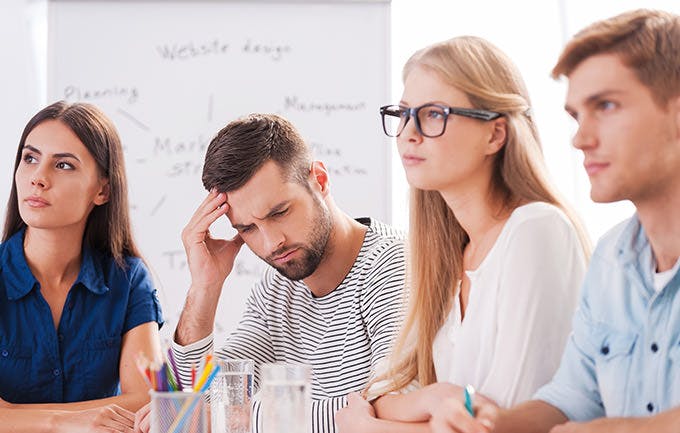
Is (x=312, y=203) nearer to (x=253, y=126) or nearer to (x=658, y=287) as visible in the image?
(x=253, y=126)

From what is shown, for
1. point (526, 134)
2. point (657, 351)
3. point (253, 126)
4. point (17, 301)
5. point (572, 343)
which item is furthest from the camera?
point (17, 301)

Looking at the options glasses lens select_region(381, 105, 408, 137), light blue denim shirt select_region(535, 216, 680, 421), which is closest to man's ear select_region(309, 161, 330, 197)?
glasses lens select_region(381, 105, 408, 137)

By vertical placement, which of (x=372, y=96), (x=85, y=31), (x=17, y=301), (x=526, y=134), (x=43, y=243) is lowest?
(x=17, y=301)

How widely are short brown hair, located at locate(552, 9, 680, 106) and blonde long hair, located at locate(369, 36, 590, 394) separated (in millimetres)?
336

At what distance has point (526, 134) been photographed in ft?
5.40

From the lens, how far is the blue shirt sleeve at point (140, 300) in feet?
7.97

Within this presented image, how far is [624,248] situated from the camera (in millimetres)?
1375

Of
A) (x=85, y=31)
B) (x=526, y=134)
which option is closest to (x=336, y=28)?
(x=85, y=31)

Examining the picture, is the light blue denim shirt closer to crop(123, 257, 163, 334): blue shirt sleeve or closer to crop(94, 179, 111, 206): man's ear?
crop(123, 257, 163, 334): blue shirt sleeve

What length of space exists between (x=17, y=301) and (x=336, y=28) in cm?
161

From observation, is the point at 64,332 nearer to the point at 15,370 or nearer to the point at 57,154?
the point at 15,370

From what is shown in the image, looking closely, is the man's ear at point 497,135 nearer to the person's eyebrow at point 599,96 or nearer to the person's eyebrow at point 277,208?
the person's eyebrow at point 599,96

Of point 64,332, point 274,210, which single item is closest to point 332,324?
point 274,210

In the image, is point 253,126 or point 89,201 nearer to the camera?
point 253,126
